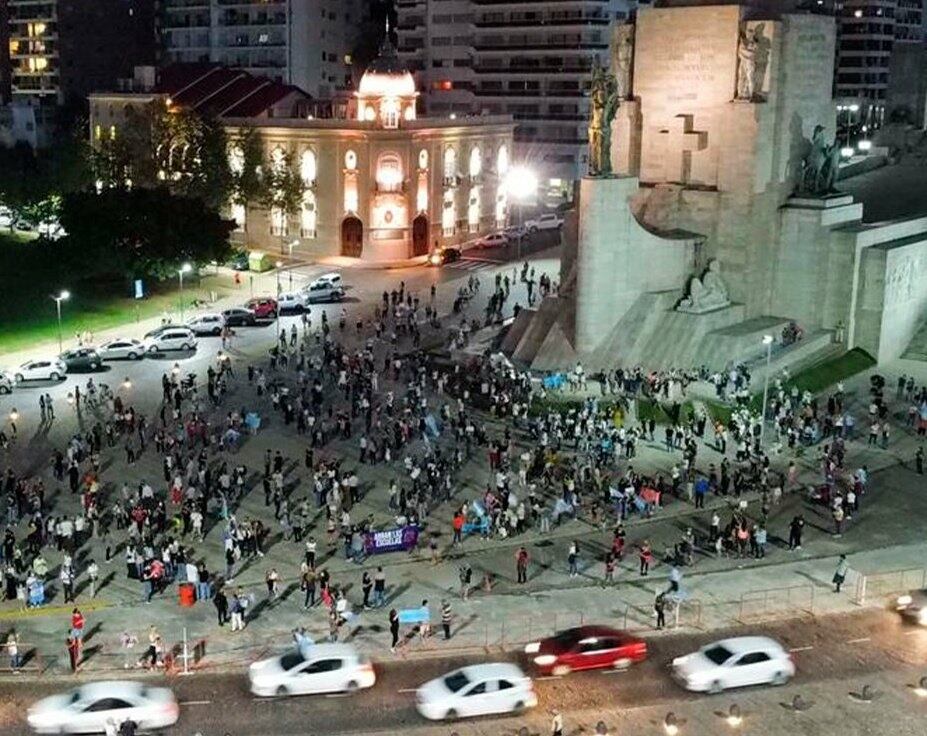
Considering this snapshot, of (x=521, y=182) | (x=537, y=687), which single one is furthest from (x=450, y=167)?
(x=537, y=687)

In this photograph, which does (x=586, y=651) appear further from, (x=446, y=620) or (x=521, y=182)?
(x=521, y=182)

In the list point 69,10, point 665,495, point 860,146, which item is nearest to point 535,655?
point 665,495

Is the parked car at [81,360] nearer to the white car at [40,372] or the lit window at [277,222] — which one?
the white car at [40,372]

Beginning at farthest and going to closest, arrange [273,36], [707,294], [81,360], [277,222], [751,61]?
[273,36]
[277,222]
[707,294]
[751,61]
[81,360]

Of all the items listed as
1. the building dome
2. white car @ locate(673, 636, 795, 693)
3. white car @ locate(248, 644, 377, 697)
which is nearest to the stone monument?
white car @ locate(673, 636, 795, 693)

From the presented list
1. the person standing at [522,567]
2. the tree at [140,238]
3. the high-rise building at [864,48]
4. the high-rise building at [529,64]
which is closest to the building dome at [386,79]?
the tree at [140,238]
